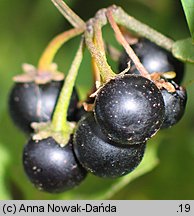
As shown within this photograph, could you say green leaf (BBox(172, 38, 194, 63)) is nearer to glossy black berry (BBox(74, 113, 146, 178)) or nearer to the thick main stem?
the thick main stem

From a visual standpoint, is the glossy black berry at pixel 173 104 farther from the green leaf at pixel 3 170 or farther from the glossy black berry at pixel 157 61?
the green leaf at pixel 3 170

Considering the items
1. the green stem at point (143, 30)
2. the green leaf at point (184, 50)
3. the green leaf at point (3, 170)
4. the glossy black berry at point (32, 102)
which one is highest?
the green stem at point (143, 30)

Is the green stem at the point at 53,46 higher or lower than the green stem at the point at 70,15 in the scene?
lower

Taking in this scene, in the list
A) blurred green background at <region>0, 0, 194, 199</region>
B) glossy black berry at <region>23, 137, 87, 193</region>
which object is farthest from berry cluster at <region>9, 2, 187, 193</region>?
blurred green background at <region>0, 0, 194, 199</region>

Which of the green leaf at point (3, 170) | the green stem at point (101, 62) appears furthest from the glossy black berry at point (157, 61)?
the green leaf at point (3, 170)

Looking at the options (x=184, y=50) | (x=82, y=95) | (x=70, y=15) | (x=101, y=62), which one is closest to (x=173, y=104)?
(x=184, y=50)

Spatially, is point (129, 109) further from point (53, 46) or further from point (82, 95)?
point (82, 95)
